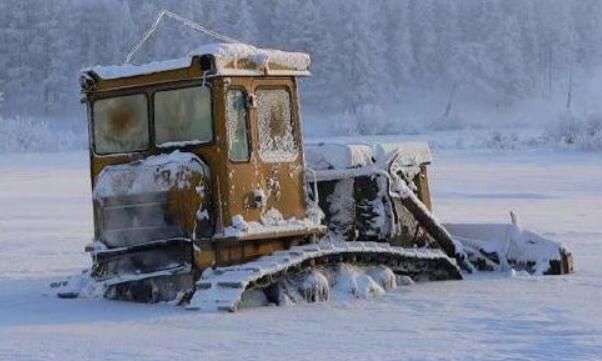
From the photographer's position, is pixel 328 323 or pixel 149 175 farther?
pixel 149 175

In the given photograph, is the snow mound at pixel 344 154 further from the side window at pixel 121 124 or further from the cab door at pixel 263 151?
the side window at pixel 121 124

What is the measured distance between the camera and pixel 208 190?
1165 centimetres

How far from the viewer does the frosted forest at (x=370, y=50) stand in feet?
330

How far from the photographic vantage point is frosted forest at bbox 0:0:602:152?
100m

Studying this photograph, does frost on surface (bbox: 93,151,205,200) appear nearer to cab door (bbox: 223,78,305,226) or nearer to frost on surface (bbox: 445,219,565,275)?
cab door (bbox: 223,78,305,226)

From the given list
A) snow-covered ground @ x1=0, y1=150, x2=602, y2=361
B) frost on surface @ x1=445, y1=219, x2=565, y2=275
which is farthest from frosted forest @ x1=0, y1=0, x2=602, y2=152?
snow-covered ground @ x1=0, y1=150, x2=602, y2=361

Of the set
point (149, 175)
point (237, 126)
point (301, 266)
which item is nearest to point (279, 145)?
point (237, 126)

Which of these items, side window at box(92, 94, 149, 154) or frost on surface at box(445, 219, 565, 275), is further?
frost on surface at box(445, 219, 565, 275)

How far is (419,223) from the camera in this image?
47.8 ft

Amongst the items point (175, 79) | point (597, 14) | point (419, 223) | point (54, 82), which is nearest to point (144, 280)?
point (175, 79)

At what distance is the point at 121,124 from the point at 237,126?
4.72ft

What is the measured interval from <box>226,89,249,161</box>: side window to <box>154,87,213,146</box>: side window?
7.9 inches

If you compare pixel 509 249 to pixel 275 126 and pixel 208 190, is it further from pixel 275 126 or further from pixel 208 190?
pixel 208 190

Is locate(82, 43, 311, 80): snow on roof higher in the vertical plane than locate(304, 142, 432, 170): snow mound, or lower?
higher
